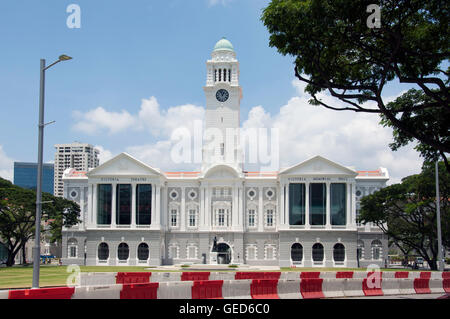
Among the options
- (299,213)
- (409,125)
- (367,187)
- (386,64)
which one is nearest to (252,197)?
(299,213)

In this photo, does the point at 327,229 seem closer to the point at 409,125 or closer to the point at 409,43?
the point at 409,125

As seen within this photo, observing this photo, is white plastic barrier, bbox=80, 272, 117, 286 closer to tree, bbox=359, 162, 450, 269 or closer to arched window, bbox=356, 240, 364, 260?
tree, bbox=359, 162, 450, 269

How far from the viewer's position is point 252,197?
78.8m

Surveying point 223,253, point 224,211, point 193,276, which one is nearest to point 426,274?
point 193,276

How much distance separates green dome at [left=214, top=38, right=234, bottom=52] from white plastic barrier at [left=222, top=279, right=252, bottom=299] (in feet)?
197

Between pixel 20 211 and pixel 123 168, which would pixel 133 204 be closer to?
pixel 123 168

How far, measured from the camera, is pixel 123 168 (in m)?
76.8

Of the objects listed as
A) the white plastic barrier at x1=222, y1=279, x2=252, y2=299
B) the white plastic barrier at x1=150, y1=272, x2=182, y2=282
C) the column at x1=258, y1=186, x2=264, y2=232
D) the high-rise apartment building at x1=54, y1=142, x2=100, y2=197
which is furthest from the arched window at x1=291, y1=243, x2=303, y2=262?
the high-rise apartment building at x1=54, y1=142, x2=100, y2=197

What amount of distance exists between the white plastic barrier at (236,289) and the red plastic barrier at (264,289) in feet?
0.80

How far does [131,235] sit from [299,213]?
878 inches

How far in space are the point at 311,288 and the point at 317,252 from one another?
4852 cm

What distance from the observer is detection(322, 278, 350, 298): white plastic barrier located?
27.6 meters

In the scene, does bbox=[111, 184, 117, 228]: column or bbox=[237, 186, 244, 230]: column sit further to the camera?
bbox=[237, 186, 244, 230]: column

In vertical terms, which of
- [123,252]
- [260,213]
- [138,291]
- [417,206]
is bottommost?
[123,252]
